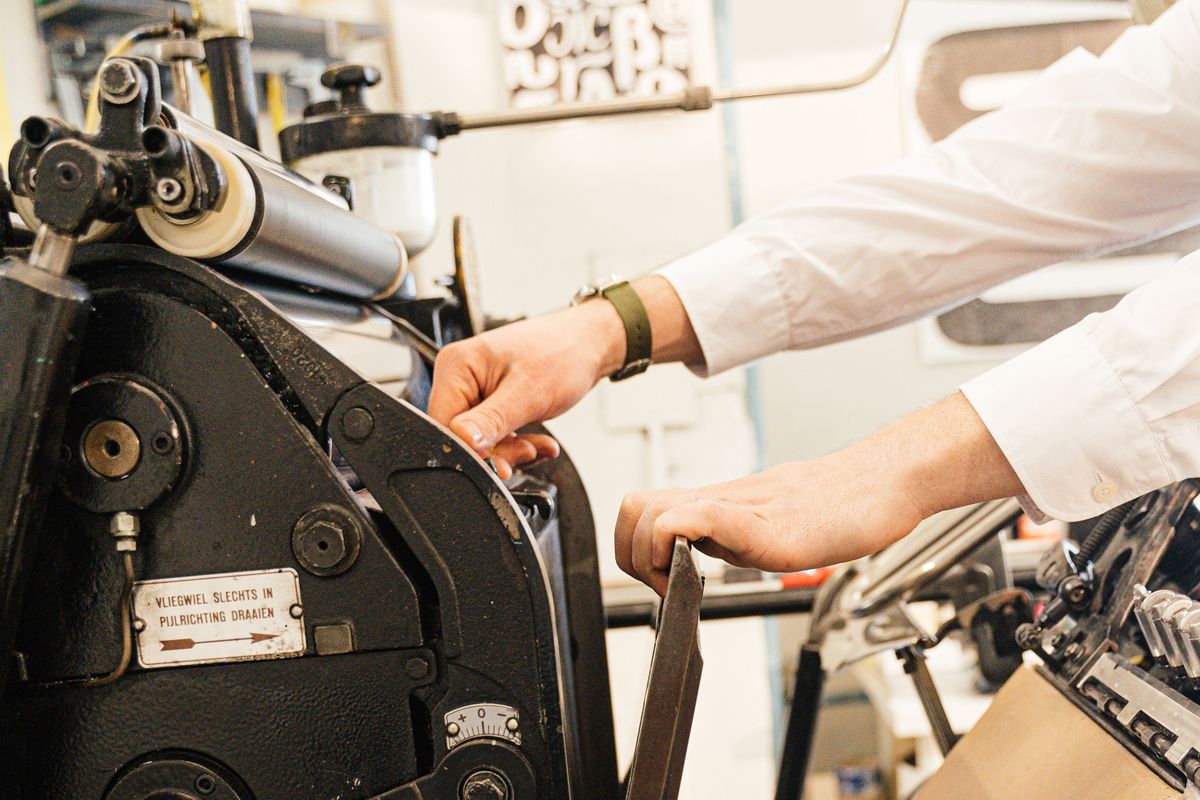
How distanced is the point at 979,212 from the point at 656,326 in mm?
388

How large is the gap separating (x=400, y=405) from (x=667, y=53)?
7.31 ft

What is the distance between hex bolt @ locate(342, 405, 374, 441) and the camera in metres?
0.68

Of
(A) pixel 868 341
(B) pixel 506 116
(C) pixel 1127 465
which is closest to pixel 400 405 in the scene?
(C) pixel 1127 465

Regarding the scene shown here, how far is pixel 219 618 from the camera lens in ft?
2.24

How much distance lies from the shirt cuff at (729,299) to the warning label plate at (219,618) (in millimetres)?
612

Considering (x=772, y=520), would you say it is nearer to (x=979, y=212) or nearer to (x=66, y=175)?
(x=66, y=175)

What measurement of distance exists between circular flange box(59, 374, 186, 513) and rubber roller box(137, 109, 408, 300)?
98mm

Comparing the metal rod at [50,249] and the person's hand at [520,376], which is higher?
the metal rod at [50,249]

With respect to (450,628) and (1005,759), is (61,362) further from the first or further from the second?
(1005,759)

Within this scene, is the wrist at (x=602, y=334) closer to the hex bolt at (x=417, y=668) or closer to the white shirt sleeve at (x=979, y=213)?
the white shirt sleeve at (x=979, y=213)

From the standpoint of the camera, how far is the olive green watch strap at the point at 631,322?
1125 mm

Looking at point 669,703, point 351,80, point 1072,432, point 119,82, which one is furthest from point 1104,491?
point 351,80

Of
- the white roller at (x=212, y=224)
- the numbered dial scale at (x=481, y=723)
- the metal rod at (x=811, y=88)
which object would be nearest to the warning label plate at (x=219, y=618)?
the numbered dial scale at (x=481, y=723)

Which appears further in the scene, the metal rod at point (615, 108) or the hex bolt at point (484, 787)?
the metal rod at point (615, 108)
